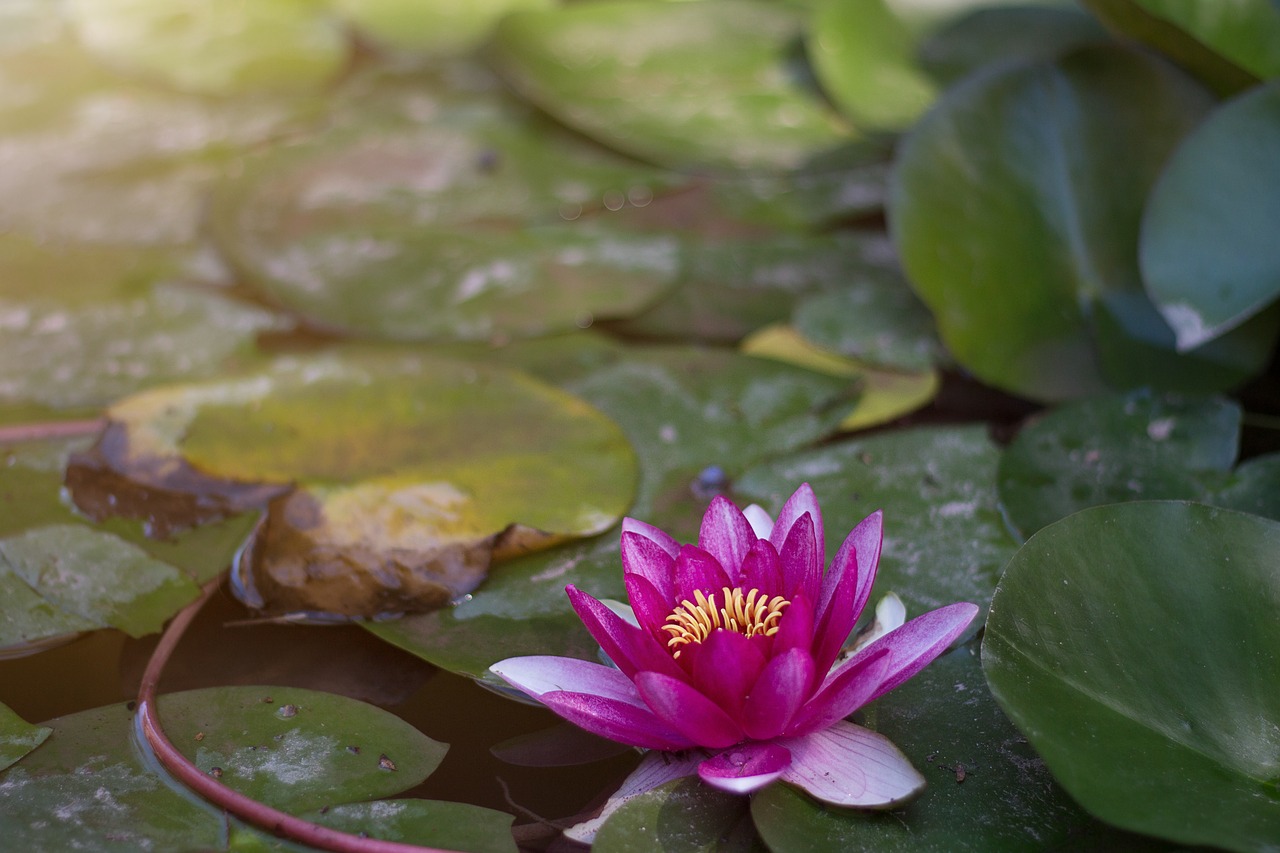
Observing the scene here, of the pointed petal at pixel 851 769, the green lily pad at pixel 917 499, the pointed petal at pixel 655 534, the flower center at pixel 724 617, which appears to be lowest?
the green lily pad at pixel 917 499

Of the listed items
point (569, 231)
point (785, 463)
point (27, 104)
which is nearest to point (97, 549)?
point (785, 463)

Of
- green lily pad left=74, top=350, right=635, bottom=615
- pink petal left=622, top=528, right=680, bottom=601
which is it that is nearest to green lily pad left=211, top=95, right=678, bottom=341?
green lily pad left=74, top=350, right=635, bottom=615

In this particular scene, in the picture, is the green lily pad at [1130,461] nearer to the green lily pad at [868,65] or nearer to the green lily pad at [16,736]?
the green lily pad at [868,65]

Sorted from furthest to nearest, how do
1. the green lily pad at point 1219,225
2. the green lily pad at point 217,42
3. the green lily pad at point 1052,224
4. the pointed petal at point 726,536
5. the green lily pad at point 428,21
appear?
the green lily pad at point 428,21 < the green lily pad at point 217,42 < the green lily pad at point 1052,224 < the green lily pad at point 1219,225 < the pointed petal at point 726,536

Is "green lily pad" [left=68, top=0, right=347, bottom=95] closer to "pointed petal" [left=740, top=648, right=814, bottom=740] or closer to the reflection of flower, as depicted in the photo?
the reflection of flower

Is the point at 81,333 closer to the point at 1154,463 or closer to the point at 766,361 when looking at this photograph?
the point at 766,361

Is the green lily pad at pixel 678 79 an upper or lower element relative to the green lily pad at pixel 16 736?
upper

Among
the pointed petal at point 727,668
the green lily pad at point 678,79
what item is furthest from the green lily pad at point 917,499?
the green lily pad at point 678,79
